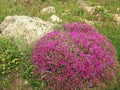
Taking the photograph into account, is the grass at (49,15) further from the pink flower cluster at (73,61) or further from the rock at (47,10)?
the pink flower cluster at (73,61)

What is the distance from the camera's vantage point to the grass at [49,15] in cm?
595

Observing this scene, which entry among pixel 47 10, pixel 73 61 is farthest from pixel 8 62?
pixel 47 10

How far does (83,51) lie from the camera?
5.73m

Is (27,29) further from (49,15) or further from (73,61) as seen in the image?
(49,15)

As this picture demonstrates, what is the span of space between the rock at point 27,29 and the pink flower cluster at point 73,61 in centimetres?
73

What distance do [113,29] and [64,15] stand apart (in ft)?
6.13

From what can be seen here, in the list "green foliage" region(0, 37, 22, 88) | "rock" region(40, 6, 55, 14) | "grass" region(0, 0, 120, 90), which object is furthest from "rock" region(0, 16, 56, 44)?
"rock" region(40, 6, 55, 14)

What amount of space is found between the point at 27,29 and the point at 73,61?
1.85 meters

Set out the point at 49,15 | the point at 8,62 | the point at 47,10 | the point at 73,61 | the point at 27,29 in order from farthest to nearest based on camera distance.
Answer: the point at 47,10 → the point at 49,15 → the point at 27,29 → the point at 8,62 → the point at 73,61

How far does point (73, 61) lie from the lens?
18.0 ft

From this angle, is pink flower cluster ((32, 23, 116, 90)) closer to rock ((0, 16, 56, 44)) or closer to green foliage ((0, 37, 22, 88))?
green foliage ((0, 37, 22, 88))

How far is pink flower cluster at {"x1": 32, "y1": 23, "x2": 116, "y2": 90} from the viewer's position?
5.43 m

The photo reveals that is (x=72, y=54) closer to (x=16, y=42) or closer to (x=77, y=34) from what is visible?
(x=77, y=34)

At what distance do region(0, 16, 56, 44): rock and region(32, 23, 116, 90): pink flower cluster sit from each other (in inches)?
28.7
